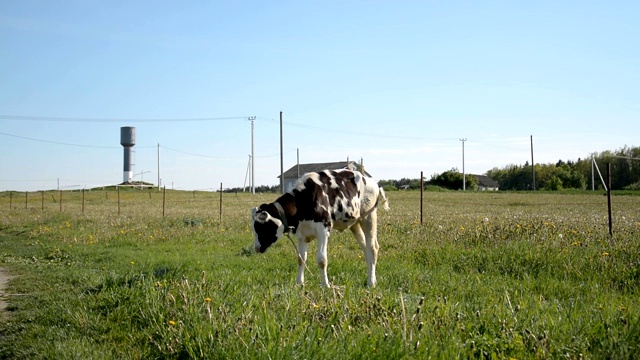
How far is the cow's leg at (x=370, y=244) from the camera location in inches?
396

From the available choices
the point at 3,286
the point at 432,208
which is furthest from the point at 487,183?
the point at 3,286

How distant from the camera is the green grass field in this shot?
4898 mm

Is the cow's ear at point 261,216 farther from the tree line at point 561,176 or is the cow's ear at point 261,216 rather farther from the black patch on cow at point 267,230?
the tree line at point 561,176

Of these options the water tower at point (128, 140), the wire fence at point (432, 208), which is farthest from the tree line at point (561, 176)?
the water tower at point (128, 140)

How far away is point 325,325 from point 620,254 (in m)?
7.90

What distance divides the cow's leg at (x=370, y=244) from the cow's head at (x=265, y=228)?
1713 millimetres

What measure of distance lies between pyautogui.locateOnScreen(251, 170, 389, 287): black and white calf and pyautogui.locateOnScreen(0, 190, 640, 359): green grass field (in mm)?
558

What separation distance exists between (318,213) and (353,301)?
11.6 ft

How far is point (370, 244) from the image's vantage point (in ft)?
34.1

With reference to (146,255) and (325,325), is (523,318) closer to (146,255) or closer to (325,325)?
(325,325)

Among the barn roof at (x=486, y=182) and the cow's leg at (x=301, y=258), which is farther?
the barn roof at (x=486, y=182)

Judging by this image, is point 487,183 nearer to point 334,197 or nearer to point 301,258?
point 334,197

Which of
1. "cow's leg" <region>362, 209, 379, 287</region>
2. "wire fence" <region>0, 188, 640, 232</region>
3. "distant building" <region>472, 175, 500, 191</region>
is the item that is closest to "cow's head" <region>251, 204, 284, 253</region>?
"cow's leg" <region>362, 209, 379, 287</region>

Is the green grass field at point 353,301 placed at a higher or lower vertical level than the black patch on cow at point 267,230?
lower
